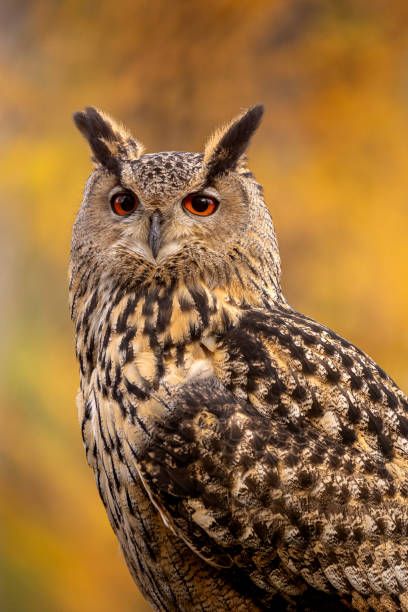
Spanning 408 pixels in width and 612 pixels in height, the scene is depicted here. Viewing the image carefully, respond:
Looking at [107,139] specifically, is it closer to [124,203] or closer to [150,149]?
[124,203]

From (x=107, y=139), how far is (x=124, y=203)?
0.20m

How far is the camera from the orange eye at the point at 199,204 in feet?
4.25

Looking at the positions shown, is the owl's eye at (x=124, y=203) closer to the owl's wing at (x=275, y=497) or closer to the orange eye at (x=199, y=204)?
the orange eye at (x=199, y=204)

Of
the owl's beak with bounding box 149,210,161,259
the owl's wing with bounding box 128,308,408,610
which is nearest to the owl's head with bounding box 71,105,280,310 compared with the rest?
the owl's beak with bounding box 149,210,161,259

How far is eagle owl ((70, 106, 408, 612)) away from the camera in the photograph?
1.05m

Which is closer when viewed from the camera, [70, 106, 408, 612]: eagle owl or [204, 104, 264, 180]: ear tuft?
[70, 106, 408, 612]: eagle owl

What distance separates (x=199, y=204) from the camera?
1304 mm

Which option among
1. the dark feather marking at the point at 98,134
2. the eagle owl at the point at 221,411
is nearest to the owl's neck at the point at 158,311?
the eagle owl at the point at 221,411

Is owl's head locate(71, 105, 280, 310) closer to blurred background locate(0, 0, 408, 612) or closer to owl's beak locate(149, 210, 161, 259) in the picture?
owl's beak locate(149, 210, 161, 259)

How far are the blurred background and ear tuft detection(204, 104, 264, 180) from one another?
0.77 metres

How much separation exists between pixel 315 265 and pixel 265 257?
2.74ft

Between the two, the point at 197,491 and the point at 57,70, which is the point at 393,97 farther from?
the point at 197,491

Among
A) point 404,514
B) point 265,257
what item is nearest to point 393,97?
point 265,257

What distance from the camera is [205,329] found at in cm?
123
